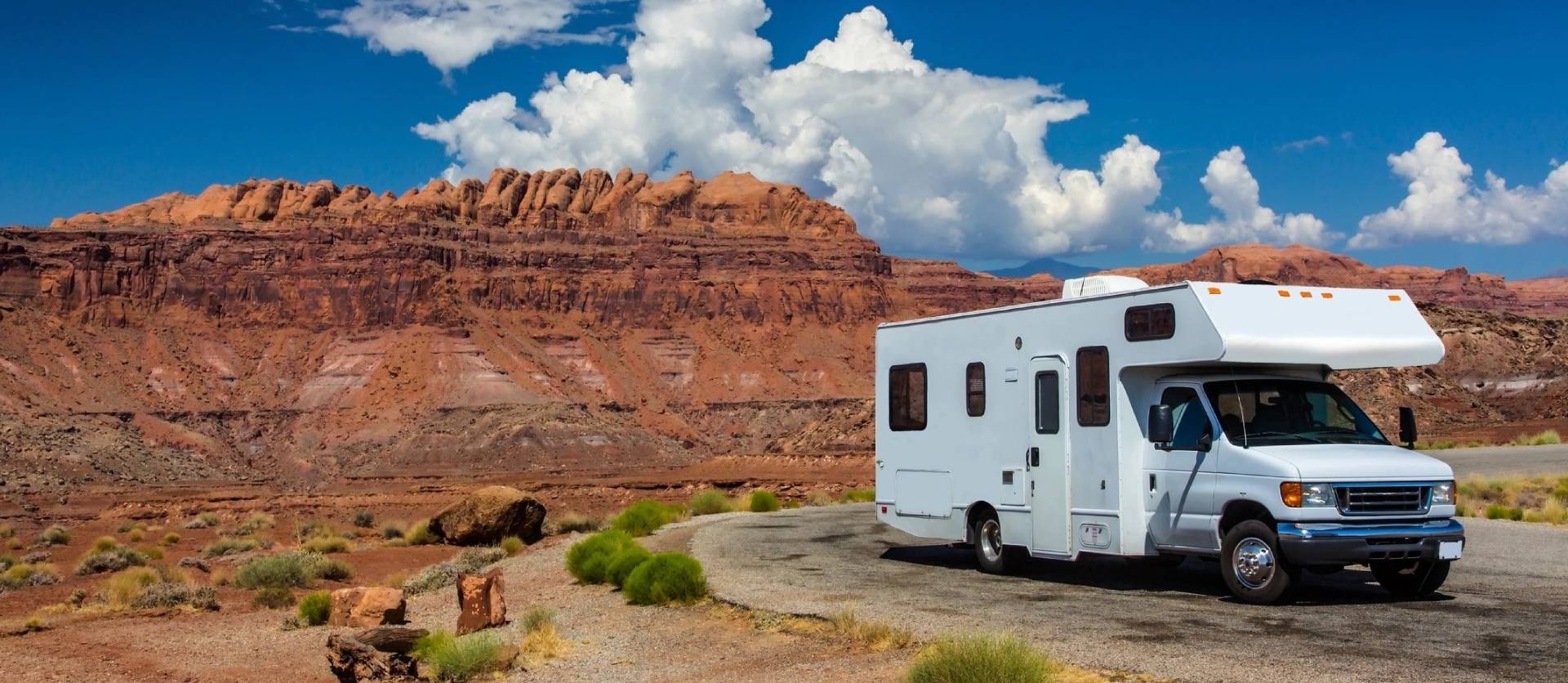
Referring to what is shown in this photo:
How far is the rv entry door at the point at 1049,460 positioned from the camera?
13.7m

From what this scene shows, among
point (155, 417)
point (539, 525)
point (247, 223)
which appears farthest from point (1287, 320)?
point (247, 223)

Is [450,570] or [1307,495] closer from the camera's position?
[1307,495]

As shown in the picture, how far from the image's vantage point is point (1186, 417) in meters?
12.7

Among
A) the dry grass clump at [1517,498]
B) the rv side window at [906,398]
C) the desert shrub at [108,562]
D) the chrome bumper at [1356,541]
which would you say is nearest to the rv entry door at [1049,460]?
the rv side window at [906,398]

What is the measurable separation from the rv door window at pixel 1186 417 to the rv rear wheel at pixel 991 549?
2.77 meters

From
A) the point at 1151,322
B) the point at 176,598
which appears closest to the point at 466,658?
the point at 1151,322

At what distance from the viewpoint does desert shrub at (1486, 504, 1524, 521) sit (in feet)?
67.8

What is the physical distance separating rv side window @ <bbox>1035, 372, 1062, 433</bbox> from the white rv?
0.02m

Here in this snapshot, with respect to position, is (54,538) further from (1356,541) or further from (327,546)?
(1356,541)

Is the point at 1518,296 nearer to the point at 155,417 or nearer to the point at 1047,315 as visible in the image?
the point at 155,417

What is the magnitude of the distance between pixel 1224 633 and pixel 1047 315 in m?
4.73

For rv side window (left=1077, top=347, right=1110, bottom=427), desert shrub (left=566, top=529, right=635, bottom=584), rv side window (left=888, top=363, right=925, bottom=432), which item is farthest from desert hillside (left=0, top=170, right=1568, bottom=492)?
rv side window (left=1077, top=347, right=1110, bottom=427)

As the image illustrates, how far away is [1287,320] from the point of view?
12516mm

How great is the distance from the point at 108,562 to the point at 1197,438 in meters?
23.3
